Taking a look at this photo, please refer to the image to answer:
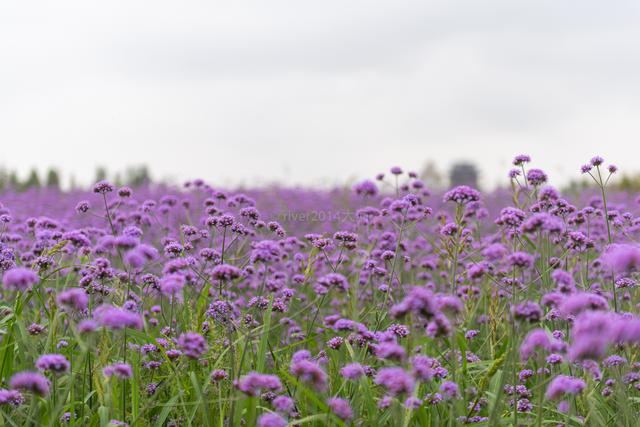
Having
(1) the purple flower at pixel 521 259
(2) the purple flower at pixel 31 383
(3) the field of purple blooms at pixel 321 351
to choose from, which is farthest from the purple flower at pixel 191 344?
(1) the purple flower at pixel 521 259

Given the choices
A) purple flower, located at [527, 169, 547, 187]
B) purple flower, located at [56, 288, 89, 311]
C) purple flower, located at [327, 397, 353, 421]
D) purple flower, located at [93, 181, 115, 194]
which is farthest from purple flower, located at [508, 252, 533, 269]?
purple flower, located at [93, 181, 115, 194]

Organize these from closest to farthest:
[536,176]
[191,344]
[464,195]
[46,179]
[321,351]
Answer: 1. [191,344]
2. [464,195]
3. [321,351]
4. [536,176]
5. [46,179]

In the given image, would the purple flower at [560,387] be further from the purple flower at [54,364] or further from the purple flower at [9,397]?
the purple flower at [9,397]

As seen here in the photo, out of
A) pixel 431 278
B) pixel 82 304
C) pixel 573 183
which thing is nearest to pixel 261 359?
pixel 82 304

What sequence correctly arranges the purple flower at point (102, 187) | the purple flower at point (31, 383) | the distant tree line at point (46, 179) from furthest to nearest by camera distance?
1. the distant tree line at point (46, 179)
2. the purple flower at point (102, 187)
3. the purple flower at point (31, 383)

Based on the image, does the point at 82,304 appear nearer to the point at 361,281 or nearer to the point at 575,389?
the point at 575,389

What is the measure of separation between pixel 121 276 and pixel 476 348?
292 centimetres

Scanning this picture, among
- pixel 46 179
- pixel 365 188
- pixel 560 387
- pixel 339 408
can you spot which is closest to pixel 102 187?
pixel 365 188

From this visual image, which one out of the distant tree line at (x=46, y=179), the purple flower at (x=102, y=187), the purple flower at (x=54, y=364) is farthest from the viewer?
the distant tree line at (x=46, y=179)

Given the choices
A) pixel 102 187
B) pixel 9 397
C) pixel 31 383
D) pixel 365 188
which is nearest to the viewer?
pixel 31 383

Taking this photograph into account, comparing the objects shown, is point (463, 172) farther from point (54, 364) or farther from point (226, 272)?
point (54, 364)

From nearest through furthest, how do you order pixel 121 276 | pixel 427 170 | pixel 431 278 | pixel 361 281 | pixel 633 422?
pixel 633 422 → pixel 121 276 → pixel 361 281 → pixel 431 278 → pixel 427 170

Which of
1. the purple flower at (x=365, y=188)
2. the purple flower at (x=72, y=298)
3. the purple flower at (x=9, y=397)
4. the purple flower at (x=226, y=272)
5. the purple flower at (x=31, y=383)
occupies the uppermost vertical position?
the purple flower at (x=365, y=188)

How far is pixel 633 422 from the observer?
3.84 meters
